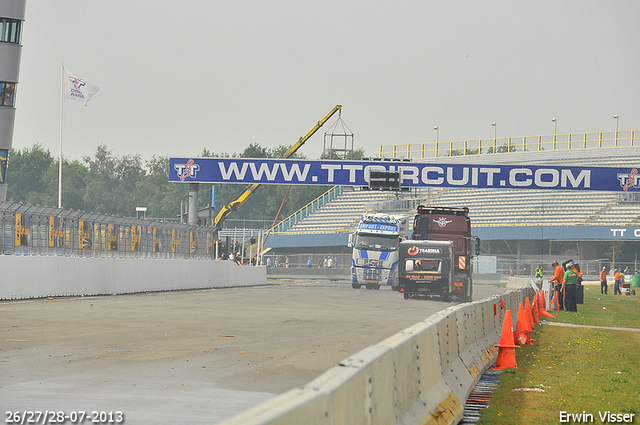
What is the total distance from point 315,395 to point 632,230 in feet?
208

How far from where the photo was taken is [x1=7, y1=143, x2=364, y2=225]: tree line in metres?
121

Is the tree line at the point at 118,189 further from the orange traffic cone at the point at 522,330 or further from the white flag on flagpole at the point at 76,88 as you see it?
the orange traffic cone at the point at 522,330

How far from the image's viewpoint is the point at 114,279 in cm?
2867

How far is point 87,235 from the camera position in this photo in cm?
2714

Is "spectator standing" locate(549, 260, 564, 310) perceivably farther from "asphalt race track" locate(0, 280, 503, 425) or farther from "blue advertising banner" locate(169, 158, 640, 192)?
"blue advertising banner" locate(169, 158, 640, 192)

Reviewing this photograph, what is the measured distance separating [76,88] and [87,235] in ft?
64.0

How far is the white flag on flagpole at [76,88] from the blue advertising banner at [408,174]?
5.86 metres

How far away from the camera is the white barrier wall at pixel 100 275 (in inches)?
915

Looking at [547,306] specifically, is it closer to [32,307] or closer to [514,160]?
[32,307]

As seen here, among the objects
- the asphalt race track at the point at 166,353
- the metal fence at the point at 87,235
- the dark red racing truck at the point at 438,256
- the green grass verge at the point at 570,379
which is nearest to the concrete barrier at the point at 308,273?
the metal fence at the point at 87,235

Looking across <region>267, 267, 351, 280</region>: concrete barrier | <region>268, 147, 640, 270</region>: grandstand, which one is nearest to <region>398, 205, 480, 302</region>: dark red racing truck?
<region>267, 267, 351, 280</region>: concrete barrier

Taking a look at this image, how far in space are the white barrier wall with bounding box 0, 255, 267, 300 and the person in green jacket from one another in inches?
593

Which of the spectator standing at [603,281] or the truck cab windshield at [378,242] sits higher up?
the truck cab windshield at [378,242]

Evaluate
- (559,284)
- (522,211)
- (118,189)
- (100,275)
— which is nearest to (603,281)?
(559,284)
